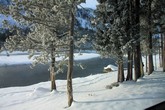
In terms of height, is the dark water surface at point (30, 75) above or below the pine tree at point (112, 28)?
below

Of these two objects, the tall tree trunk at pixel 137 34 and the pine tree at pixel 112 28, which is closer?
the pine tree at pixel 112 28

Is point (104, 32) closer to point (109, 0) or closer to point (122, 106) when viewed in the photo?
point (109, 0)

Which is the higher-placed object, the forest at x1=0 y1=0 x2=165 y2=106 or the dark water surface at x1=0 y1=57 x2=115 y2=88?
the forest at x1=0 y1=0 x2=165 y2=106

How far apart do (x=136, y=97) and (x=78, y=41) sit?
3771 millimetres

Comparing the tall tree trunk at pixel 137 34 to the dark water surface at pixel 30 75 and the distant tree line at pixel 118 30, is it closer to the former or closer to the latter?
the distant tree line at pixel 118 30

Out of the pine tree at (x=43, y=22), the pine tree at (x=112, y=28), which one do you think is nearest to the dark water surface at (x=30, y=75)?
the pine tree at (x=112, y=28)

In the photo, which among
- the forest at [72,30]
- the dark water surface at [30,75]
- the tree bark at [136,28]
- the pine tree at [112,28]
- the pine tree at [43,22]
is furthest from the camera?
the dark water surface at [30,75]

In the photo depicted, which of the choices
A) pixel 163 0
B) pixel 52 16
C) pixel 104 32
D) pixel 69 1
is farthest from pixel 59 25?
pixel 163 0

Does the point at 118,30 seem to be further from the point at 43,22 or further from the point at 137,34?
the point at 43,22

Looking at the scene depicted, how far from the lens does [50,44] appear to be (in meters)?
16.2

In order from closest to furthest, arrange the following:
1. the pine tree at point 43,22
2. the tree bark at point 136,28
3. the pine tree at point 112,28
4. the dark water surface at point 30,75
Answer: the pine tree at point 43,22 < the pine tree at point 112,28 < the tree bark at point 136,28 < the dark water surface at point 30,75

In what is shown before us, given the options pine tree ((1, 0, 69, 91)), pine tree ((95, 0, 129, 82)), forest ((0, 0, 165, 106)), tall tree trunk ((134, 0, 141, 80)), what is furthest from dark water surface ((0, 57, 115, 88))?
pine tree ((1, 0, 69, 91))

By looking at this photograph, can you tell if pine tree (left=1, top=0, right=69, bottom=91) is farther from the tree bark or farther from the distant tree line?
the tree bark

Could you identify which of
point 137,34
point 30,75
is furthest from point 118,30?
point 30,75
